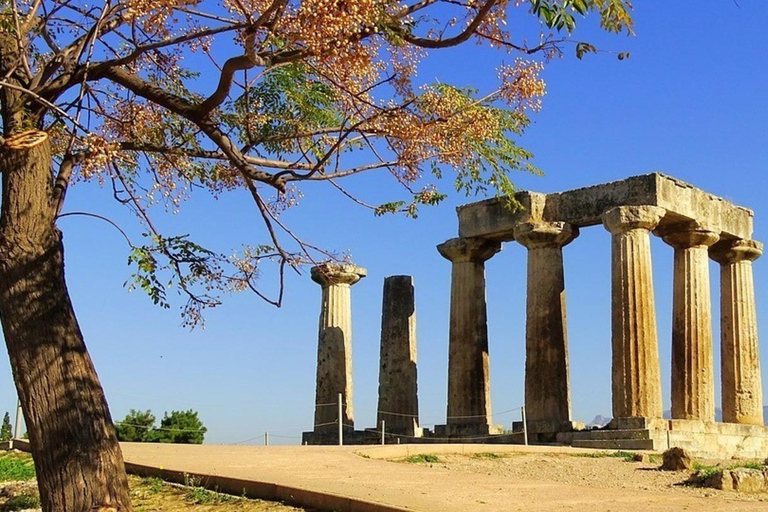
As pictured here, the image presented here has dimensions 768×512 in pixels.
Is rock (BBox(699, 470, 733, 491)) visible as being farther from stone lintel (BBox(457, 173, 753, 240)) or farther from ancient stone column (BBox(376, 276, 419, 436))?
ancient stone column (BBox(376, 276, 419, 436))

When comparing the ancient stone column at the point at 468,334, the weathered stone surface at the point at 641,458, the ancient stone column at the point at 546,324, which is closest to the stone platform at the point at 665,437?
the ancient stone column at the point at 546,324

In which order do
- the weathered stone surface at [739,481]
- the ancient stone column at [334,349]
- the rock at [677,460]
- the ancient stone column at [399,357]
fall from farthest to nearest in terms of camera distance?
the ancient stone column at [334,349]
the ancient stone column at [399,357]
the rock at [677,460]
the weathered stone surface at [739,481]

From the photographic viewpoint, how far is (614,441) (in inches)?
915

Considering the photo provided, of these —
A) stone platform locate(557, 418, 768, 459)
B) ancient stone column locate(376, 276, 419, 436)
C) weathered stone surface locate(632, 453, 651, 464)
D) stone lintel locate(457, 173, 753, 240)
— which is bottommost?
weathered stone surface locate(632, 453, 651, 464)

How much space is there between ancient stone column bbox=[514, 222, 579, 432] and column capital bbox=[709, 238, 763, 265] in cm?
505

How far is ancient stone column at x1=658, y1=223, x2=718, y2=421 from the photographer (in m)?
27.0

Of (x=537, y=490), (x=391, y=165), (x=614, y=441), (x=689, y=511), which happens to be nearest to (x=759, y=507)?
(x=689, y=511)

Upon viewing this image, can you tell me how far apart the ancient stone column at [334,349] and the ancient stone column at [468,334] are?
10.1ft

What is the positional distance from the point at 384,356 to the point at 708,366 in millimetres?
8487

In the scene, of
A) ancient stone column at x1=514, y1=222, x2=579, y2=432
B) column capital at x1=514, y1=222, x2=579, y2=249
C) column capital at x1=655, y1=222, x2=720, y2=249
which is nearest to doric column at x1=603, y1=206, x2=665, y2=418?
column capital at x1=514, y1=222, x2=579, y2=249

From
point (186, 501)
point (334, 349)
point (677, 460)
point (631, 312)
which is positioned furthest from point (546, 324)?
point (186, 501)

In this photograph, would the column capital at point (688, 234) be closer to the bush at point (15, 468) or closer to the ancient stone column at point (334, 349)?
the ancient stone column at point (334, 349)

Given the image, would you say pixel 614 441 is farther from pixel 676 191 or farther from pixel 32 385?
pixel 32 385

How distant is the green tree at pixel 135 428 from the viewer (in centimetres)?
3259
